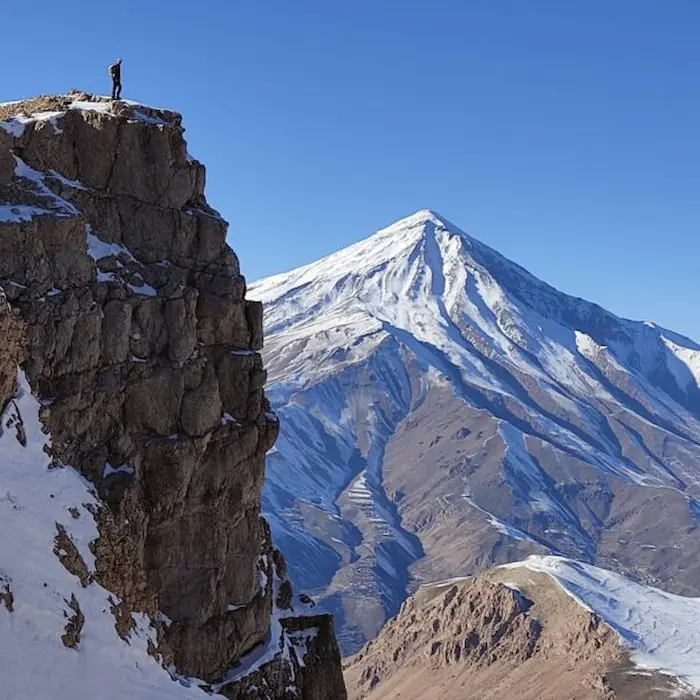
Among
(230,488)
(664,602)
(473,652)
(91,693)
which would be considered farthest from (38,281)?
(664,602)

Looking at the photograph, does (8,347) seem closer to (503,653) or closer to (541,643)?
(541,643)

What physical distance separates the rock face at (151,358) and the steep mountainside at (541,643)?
380ft

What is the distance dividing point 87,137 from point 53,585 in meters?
17.0

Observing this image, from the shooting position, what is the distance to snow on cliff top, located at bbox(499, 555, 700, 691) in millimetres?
153300

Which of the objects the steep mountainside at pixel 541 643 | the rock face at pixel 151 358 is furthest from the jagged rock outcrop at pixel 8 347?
the steep mountainside at pixel 541 643

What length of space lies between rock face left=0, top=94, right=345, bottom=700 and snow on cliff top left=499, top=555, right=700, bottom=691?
12136cm

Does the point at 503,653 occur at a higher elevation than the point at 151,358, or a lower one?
lower

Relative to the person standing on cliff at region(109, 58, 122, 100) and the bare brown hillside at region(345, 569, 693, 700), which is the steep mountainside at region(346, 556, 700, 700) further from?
the person standing on cliff at region(109, 58, 122, 100)

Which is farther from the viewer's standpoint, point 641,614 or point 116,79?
point 641,614

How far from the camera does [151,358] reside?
33.0 metres

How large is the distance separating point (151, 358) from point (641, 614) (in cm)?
15927

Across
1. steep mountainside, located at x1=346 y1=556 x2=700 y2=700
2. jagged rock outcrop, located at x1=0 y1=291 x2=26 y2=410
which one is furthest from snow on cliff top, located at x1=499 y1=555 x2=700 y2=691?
jagged rock outcrop, located at x1=0 y1=291 x2=26 y2=410

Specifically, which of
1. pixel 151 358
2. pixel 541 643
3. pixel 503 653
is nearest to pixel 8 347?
pixel 151 358

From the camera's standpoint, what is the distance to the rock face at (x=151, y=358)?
98.3 ft
